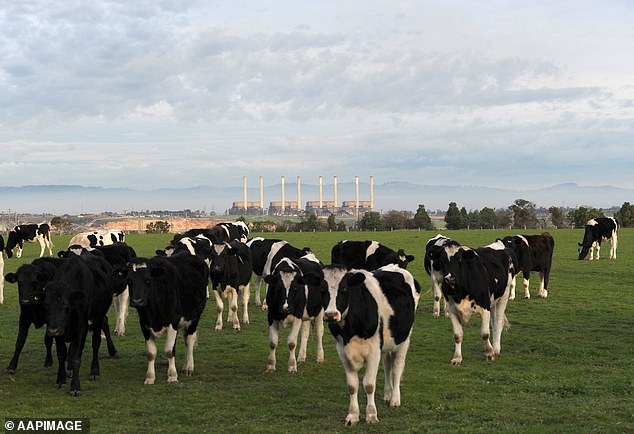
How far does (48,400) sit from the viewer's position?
11031 millimetres

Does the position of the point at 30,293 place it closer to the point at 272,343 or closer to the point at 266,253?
the point at 272,343

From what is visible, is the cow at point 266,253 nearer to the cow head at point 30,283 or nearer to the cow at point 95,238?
the cow head at point 30,283

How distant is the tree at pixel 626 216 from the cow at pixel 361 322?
86452 millimetres

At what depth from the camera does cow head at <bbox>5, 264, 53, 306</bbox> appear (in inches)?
473

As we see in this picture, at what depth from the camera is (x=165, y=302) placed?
12242mm

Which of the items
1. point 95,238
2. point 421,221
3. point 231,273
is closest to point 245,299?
point 231,273

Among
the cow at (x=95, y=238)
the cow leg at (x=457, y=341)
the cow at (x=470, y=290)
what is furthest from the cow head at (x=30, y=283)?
the cow at (x=95, y=238)

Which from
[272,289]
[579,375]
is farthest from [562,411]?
[272,289]

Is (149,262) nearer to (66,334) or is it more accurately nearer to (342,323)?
(66,334)

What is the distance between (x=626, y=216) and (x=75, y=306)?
8890 centimetres

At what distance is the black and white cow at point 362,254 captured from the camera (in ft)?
65.1

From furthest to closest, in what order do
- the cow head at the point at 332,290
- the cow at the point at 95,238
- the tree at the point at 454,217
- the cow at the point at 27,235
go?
the tree at the point at 454,217, the cow at the point at 27,235, the cow at the point at 95,238, the cow head at the point at 332,290

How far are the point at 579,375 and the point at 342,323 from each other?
215 inches

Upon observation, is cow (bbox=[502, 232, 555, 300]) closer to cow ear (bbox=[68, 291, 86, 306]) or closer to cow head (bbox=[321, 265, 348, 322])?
cow head (bbox=[321, 265, 348, 322])
